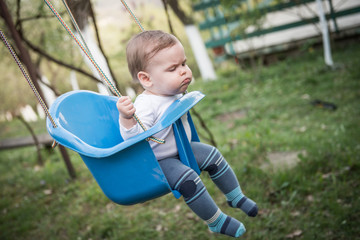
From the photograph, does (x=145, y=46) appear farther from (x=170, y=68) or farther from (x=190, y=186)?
(x=190, y=186)

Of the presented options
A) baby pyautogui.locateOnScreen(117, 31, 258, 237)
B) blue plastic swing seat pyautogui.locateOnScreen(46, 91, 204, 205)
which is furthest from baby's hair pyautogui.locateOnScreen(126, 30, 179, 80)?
blue plastic swing seat pyautogui.locateOnScreen(46, 91, 204, 205)

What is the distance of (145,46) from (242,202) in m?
1.04

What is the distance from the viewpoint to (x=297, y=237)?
2.50 metres

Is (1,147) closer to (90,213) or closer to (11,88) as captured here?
(90,213)

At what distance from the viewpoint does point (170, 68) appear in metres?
1.70

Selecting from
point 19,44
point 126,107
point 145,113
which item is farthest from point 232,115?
point 126,107

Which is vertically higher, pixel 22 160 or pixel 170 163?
pixel 170 163

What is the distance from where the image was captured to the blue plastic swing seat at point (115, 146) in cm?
153

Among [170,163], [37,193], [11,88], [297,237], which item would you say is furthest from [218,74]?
[11,88]

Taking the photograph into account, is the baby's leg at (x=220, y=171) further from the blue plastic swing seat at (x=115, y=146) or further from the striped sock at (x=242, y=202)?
the blue plastic swing seat at (x=115, y=146)

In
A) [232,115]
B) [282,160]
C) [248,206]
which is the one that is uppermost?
[248,206]

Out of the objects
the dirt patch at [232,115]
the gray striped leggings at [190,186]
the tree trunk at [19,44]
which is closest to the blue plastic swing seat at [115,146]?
the gray striped leggings at [190,186]

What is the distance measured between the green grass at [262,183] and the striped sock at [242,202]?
2.73 feet

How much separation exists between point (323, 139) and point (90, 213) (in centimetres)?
275
